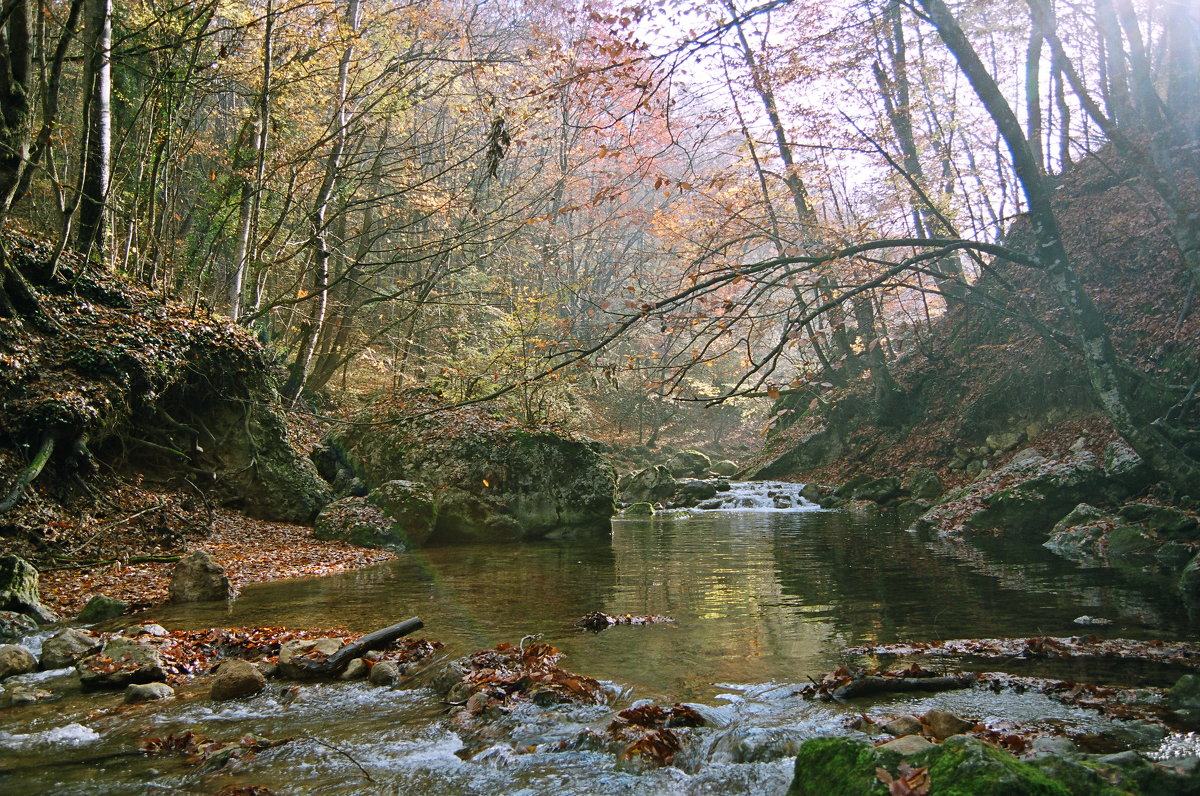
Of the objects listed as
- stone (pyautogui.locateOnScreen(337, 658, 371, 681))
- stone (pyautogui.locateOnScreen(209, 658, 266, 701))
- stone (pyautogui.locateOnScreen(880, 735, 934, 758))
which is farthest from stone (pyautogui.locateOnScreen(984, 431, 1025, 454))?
stone (pyautogui.locateOnScreen(209, 658, 266, 701))

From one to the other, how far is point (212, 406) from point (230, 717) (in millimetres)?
9860

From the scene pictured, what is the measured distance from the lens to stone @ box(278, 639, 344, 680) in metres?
4.75

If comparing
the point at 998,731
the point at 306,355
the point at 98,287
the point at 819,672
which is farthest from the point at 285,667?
the point at 306,355

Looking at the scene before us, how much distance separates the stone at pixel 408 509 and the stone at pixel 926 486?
1047 centimetres

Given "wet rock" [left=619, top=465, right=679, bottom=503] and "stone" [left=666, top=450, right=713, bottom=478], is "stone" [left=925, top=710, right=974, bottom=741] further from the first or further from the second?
"stone" [left=666, top=450, right=713, bottom=478]

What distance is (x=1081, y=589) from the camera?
6.93 meters

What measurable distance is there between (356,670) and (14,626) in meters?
3.32

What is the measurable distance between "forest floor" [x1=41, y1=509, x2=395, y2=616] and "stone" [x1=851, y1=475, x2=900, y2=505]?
457 inches

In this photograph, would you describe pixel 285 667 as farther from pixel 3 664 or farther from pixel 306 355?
pixel 306 355

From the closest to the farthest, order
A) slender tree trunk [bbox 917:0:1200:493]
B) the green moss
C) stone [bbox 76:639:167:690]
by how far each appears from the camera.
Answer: the green moss → stone [bbox 76:639:167:690] → slender tree trunk [bbox 917:0:1200:493]

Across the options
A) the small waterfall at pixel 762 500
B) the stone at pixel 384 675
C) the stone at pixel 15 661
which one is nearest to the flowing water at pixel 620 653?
the stone at pixel 384 675

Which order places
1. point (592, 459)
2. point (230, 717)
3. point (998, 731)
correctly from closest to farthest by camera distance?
point (998, 731) → point (230, 717) → point (592, 459)

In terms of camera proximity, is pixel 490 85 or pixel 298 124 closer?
pixel 298 124

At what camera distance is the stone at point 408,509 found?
12.4 meters
